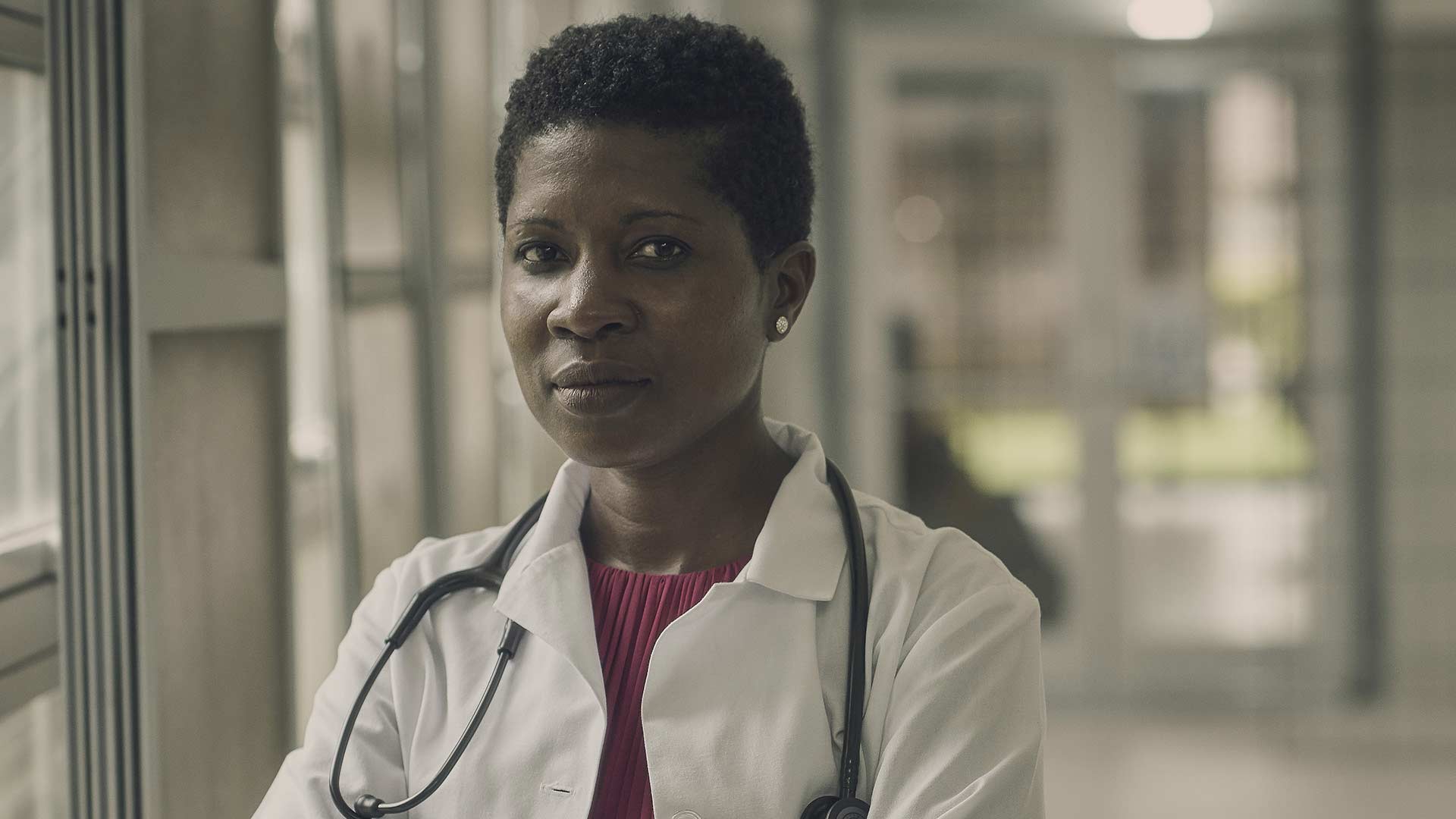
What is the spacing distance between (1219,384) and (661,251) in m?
4.18

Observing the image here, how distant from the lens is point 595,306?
95 cm

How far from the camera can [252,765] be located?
4.88 feet

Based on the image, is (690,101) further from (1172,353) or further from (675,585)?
(1172,353)

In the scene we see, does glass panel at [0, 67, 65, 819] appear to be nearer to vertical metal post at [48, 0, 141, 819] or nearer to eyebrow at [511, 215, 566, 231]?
vertical metal post at [48, 0, 141, 819]

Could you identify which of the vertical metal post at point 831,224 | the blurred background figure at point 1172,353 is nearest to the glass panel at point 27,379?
the blurred background figure at point 1172,353

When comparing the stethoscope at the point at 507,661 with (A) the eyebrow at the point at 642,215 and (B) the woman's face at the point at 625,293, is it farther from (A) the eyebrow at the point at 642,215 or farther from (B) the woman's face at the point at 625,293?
(A) the eyebrow at the point at 642,215

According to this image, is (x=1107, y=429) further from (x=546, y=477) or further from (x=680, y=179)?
(x=680, y=179)

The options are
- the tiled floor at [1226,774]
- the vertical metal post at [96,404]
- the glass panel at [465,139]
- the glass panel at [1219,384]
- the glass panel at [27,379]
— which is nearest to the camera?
the vertical metal post at [96,404]

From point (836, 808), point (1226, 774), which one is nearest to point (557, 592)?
point (836, 808)

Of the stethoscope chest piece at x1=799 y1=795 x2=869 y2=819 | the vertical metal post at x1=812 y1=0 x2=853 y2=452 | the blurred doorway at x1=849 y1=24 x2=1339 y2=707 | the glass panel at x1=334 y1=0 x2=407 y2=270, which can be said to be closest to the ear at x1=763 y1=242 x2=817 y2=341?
the stethoscope chest piece at x1=799 y1=795 x2=869 y2=819

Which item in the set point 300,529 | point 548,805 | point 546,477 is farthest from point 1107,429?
point 548,805

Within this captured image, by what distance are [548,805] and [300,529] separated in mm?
1035

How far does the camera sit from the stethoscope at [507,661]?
928mm

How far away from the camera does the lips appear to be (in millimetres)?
958
